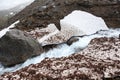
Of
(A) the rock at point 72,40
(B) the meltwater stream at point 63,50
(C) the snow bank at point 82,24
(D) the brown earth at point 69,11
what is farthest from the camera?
(D) the brown earth at point 69,11

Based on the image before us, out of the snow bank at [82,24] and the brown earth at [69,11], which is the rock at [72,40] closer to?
the snow bank at [82,24]

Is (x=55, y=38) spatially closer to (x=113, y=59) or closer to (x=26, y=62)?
(x=26, y=62)

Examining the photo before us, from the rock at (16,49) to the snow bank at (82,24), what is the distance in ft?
20.8

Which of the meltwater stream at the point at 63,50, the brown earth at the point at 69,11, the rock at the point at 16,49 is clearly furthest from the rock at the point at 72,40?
the brown earth at the point at 69,11

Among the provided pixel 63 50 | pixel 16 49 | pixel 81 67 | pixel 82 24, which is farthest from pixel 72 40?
pixel 81 67

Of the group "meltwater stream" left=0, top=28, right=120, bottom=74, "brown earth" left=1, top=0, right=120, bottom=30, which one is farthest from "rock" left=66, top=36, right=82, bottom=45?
"brown earth" left=1, top=0, right=120, bottom=30

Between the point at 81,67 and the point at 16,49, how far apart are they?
846 cm

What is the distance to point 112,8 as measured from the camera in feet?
132

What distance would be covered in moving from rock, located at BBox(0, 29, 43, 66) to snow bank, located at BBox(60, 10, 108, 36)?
20.8 ft

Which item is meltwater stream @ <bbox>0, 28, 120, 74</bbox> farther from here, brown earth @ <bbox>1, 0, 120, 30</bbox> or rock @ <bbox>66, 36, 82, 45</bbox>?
brown earth @ <bbox>1, 0, 120, 30</bbox>

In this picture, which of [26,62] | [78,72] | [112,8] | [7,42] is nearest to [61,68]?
[78,72]

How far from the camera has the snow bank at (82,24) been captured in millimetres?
32562

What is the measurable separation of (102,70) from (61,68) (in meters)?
3.59

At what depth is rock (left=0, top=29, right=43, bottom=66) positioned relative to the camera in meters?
28.0
